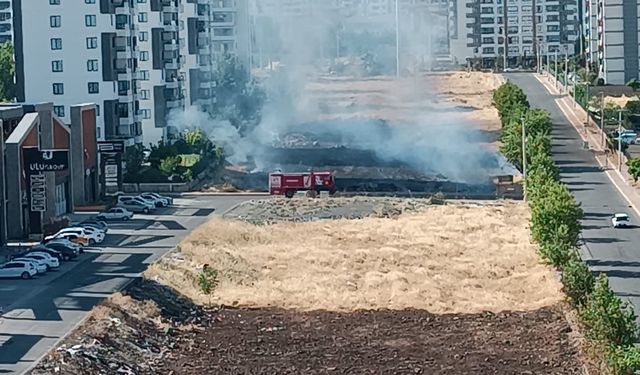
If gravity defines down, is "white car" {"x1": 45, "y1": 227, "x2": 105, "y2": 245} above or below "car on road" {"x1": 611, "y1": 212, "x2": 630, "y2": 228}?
above

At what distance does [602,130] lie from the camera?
47688 mm

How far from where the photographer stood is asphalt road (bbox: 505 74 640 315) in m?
23.2

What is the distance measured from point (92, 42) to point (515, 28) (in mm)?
54506

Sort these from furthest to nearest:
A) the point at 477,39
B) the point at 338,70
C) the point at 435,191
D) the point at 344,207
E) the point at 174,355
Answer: the point at 477,39, the point at 338,70, the point at 435,191, the point at 344,207, the point at 174,355

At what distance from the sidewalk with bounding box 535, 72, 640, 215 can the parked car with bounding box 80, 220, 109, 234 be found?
12.3 metres

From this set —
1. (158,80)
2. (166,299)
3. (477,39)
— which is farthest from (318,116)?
(166,299)

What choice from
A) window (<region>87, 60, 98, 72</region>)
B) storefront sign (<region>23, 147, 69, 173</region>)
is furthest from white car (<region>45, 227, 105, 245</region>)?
window (<region>87, 60, 98, 72</region>)

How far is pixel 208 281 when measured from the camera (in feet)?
73.3

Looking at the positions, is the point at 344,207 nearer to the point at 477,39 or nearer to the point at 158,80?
the point at 158,80

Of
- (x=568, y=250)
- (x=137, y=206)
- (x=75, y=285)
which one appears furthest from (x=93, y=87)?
(x=568, y=250)

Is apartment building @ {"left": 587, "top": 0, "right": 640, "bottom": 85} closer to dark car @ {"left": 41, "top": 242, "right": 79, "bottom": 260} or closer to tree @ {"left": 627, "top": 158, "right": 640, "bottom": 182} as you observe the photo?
tree @ {"left": 627, "top": 158, "right": 640, "bottom": 182}

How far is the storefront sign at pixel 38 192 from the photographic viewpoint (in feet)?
89.1

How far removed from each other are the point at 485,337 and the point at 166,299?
17.9 feet

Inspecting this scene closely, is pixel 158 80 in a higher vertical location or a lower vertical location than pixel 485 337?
higher
